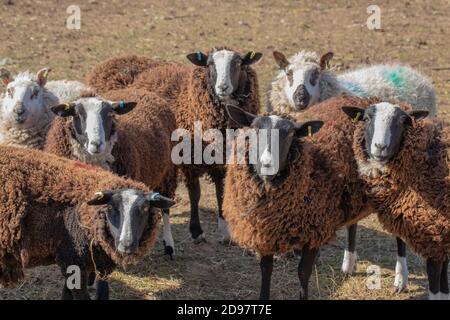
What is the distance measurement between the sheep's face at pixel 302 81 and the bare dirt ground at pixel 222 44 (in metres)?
1.45

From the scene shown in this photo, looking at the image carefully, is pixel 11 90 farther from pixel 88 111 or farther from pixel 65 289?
pixel 65 289

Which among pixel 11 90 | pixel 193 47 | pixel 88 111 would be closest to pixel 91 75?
pixel 11 90

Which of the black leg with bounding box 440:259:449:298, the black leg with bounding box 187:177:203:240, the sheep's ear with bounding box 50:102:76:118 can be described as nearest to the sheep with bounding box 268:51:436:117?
the black leg with bounding box 187:177:203:240

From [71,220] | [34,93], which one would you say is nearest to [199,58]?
[34,93]

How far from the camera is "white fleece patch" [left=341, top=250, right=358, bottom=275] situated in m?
7.79

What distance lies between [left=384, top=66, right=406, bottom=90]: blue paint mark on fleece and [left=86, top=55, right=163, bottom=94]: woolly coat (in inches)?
103

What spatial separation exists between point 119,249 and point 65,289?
0.74m

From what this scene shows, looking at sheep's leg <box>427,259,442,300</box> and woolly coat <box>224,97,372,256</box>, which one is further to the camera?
sheep's leg <box>427,259,442,300</box>

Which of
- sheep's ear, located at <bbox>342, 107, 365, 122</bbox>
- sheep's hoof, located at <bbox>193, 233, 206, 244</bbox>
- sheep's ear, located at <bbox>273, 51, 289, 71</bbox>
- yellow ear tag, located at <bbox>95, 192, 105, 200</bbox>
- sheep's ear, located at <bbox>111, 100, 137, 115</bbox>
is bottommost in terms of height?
sheep's hoof, located at <bbox>193, 233, 206, 244</bbox>

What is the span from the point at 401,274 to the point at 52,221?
10.4ft

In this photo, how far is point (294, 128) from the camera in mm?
6602

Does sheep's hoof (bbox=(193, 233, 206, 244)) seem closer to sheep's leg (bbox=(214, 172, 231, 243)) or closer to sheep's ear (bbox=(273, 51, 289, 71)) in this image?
sheep's leg (bbox=(214, 172, 231, 243))

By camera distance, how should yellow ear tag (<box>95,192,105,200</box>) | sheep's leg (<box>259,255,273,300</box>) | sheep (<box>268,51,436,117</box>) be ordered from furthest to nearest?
1. sheep (<box>268,51,436,117</box>)
2. sheep's leg (<box>259,255,273,300</box>)
3. yellow ear tag (<box>95,192,105,200</box>)

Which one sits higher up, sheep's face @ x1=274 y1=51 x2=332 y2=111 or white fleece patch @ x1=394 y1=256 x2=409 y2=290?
sheep's face @ x1=274 y1=51 x2=332 y2=111
